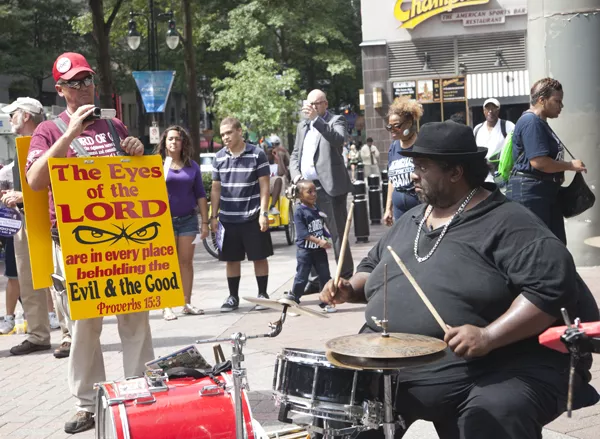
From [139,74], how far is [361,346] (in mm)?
16470

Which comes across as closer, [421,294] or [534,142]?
[421,294]

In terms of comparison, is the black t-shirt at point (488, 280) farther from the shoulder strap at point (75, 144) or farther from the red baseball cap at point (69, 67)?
the red baseball cap at point (69, 67)

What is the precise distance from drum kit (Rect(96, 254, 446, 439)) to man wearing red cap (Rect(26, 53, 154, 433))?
1.22 m

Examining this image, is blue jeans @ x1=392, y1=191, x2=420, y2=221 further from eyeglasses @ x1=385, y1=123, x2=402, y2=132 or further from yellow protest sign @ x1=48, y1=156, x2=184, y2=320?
yellow protest sign @ x1=48, y1=156, x2=184, y2=320

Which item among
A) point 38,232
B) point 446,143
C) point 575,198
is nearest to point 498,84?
point 575,198

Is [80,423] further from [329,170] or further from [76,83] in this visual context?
[329,170]

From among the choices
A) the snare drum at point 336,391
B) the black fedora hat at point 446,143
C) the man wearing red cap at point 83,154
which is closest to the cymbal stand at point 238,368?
the snare drum at point 336,391

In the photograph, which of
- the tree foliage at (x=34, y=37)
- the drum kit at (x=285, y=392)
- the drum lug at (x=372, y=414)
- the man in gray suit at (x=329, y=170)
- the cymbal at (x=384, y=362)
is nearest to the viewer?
the cymbal at (x=384, y=362)

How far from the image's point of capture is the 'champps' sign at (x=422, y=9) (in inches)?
1051

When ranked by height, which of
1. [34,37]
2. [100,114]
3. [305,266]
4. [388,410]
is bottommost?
[305,266]

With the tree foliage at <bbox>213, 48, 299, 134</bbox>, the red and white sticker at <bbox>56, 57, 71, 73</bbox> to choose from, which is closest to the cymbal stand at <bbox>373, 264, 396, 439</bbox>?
the red and white sticker at <bbox>56, 57, 71, 73</bbox>

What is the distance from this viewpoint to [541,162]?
22.4 ft

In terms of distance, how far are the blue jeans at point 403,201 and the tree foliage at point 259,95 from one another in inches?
1002

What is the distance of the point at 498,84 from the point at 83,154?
2330 cm
